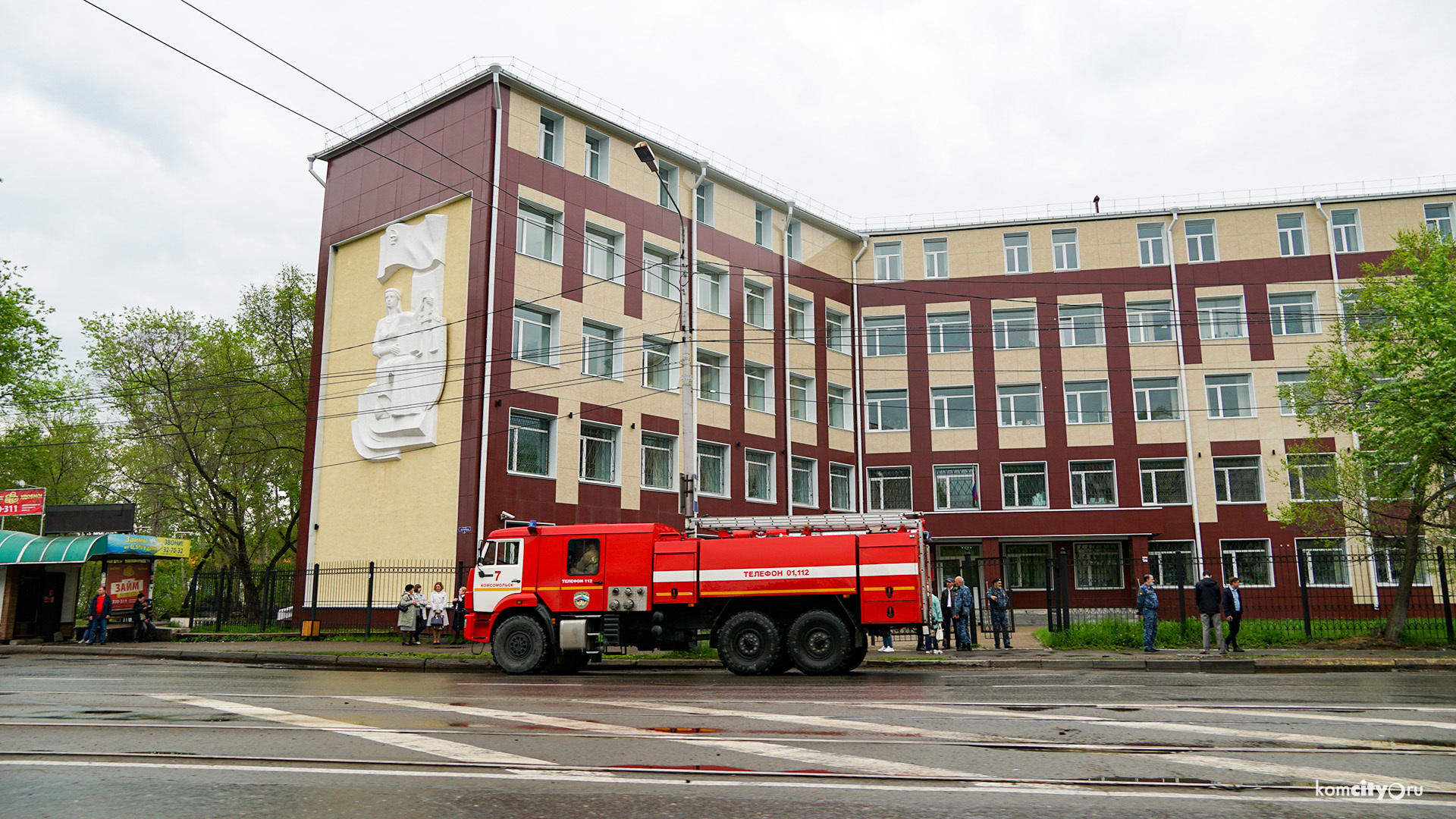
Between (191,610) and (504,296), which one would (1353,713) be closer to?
(504,296)

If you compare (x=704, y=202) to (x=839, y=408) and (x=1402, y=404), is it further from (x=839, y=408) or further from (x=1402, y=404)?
(x=1402, y=404)

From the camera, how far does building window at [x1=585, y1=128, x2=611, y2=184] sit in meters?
33.3

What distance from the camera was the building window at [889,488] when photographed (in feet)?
136

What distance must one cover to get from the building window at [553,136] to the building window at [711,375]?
8.75 m

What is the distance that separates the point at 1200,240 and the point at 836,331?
51.1 feet

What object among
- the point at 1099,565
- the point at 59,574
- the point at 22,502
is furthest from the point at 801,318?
the point at 22,502

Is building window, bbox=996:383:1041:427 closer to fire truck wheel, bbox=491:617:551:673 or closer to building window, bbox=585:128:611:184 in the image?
building window, bbox=585:128:611:184

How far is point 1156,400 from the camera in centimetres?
3991

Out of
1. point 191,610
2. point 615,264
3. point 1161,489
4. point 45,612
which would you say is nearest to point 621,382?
point 615,264

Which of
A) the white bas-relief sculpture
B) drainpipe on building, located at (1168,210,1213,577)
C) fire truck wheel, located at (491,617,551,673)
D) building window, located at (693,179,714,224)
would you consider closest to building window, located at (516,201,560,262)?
the white bas-relief sculpture

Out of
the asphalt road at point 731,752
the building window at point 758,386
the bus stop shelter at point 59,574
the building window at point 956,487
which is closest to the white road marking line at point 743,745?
the asphalt road at point 731,752

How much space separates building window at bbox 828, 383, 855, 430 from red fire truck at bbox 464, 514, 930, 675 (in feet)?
75.3

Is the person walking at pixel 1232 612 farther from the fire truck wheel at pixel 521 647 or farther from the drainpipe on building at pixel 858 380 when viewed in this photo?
the drainpipe on building at pixel 858 380

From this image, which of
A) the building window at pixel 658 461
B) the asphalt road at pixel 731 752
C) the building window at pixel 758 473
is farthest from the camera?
the building window at pixel 758 473
